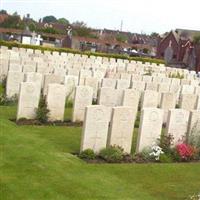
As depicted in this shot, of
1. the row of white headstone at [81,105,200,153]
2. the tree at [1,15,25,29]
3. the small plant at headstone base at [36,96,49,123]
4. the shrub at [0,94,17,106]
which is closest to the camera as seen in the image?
the row of white headstone at [81,105,200,153]

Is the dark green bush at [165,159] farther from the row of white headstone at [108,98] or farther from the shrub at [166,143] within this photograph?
the row of white headstone at [108,98]

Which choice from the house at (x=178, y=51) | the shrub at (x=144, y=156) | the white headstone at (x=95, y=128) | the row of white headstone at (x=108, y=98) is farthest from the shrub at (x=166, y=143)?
the house at (x=178, y=51)

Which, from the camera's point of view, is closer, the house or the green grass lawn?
the green grass lawn

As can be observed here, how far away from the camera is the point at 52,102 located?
546 inches

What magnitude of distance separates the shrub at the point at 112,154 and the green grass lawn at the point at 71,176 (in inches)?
14.0

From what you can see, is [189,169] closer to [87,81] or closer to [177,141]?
[177,141]

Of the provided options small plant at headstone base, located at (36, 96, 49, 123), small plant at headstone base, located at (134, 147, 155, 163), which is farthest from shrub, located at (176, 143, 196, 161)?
small plant at headstone base, located at (36, 96, 49, 123)

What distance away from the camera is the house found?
56.9 m

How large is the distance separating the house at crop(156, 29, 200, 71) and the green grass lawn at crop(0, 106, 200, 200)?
45.8 metres

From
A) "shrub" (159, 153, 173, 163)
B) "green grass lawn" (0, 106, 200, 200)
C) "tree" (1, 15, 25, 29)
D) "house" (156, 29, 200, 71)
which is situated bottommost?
"green grass lawn" (0, 106, 200, 200)

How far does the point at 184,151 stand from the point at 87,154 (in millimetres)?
2192

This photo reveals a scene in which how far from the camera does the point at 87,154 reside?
1075 cm

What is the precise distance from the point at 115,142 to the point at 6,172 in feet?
10.2

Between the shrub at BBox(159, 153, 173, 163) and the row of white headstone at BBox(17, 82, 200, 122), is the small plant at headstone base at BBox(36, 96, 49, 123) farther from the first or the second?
the shrub at BBox(159, 153, 173, 163)
